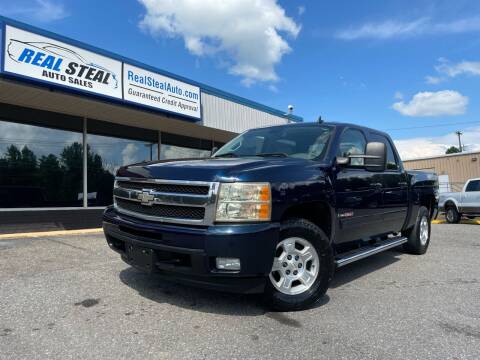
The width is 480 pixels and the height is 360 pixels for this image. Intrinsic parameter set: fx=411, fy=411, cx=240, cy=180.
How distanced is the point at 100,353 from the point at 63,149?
9.21 metres

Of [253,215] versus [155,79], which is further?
[155,79]

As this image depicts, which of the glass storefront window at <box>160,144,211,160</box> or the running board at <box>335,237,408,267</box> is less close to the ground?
the glass storefront window at <box>160,144,211,160</box>

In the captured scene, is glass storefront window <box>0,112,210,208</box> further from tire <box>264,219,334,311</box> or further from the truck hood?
tire <box>264,219,334,311</box>

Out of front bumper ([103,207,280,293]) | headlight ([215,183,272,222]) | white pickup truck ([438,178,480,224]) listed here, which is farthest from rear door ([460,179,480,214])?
headlight ([215,183,272,222])

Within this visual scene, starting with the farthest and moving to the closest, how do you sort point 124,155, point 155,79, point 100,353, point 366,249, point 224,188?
point 124,155, point 155,79, point 366,249, point 224,188, point 100,353

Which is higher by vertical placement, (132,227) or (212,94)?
(212,94)

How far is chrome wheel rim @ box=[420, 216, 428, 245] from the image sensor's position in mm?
7043

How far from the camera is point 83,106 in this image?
1003 cm

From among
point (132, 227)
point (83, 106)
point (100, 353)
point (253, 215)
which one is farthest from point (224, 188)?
point (83, 106)

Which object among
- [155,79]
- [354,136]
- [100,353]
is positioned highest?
[155,79]

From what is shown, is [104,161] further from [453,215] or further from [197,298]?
[453,215]

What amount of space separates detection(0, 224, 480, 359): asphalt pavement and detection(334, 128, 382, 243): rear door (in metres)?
0.66

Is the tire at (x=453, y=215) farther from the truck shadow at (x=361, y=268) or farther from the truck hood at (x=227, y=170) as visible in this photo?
the truck hood at (x=227, y=170)

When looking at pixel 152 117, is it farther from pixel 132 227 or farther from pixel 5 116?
pixel 132 227
